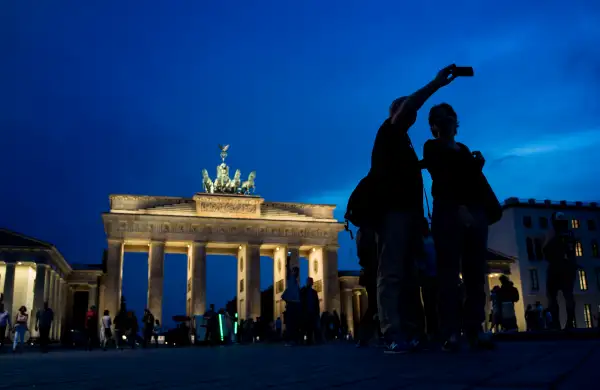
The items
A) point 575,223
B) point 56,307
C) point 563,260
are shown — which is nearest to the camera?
point 563,260

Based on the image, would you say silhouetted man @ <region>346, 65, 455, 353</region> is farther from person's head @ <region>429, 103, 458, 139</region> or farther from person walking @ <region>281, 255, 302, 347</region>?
person walking @ <region>281, 255, 302, 347</region>

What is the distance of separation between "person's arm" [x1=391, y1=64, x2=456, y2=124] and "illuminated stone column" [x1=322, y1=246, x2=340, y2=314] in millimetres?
45260

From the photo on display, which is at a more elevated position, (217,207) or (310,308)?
(217,207)

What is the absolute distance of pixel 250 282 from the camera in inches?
1930

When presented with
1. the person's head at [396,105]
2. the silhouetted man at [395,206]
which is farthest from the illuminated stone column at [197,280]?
the person's head at [396,105]

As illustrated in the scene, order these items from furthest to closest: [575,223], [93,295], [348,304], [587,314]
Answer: [575,223], [348,304], [587,314], [93,295]

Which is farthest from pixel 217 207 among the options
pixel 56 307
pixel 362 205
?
pixel 362 205

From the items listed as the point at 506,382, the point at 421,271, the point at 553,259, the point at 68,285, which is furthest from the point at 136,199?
the point at 506,382

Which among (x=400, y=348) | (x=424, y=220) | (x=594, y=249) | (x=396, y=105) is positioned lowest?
(x=400, y=348)

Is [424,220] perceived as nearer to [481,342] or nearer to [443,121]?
[443,121]

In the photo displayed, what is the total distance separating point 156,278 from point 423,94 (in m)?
44.0

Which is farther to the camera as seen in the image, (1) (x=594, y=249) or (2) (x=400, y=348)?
(1) (x=594, y=249)

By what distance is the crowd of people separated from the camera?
5.79 m

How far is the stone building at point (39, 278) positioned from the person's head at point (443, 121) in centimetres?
3450
